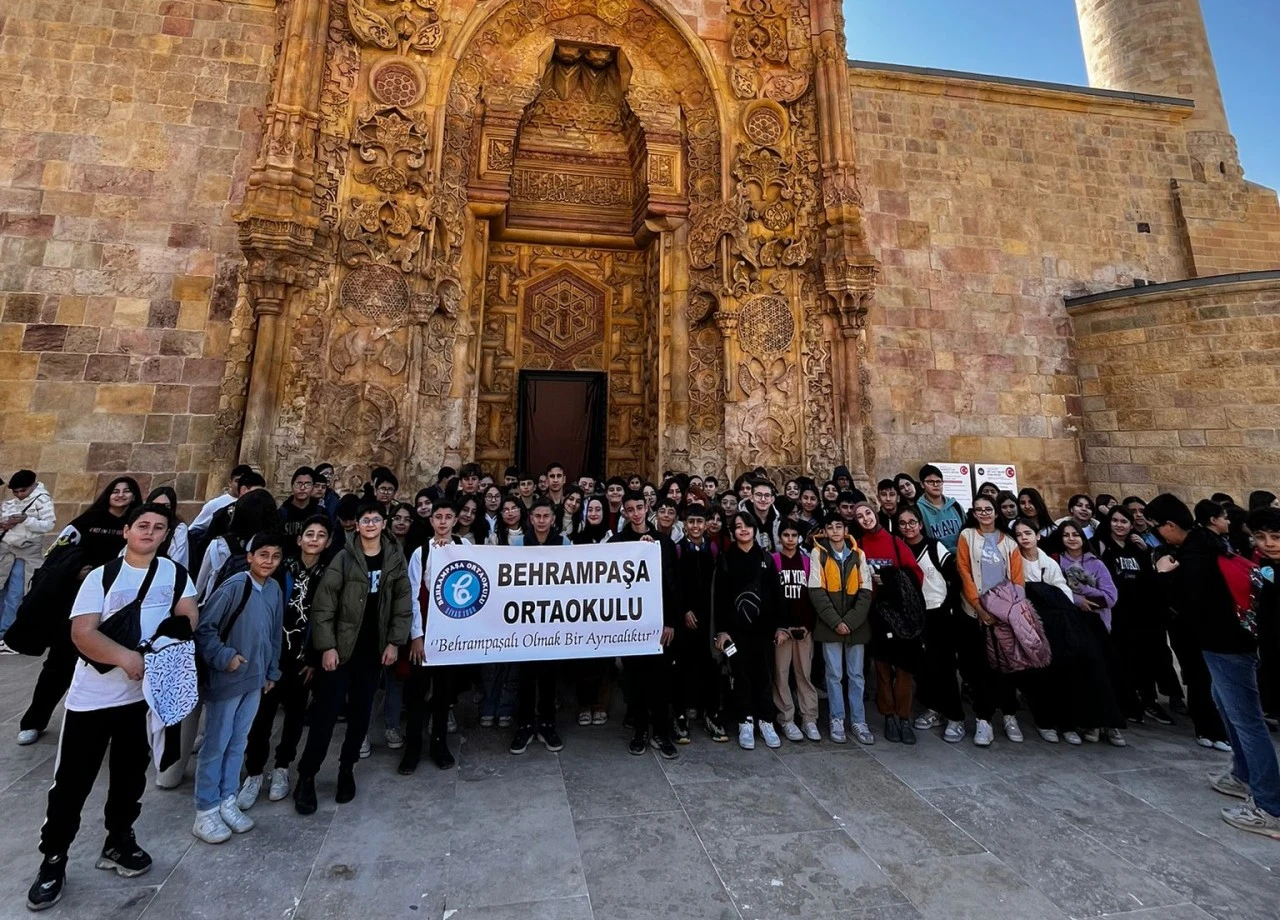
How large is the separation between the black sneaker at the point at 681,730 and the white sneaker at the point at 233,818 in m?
3.10

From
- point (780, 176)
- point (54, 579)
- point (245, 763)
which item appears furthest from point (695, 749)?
point (780, 176)

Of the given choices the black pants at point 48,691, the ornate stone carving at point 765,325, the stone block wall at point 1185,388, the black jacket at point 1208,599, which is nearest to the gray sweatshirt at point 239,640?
the black pants at point 48,691

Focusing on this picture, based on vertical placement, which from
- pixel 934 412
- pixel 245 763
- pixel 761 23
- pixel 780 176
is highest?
pixel 761 23

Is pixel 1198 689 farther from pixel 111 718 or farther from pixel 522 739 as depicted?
pixel 111 718

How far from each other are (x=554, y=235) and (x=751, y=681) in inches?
357

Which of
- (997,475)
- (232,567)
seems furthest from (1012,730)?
(997,475)

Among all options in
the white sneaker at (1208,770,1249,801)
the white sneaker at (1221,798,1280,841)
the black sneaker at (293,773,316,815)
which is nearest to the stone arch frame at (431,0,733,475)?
the black sneaker at (293,773,316,815)

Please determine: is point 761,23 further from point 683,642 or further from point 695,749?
point 695,749

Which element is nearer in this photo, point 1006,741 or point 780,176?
point 1006,741

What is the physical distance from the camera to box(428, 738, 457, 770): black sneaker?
4375 mm

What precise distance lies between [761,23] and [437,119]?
6507mm

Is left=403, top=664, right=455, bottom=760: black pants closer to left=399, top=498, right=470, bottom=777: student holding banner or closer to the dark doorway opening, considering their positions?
left=399, top=498, right=470, bottom=777: student holding banner

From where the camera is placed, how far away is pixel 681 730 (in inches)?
197

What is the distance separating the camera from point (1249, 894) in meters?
3.04
